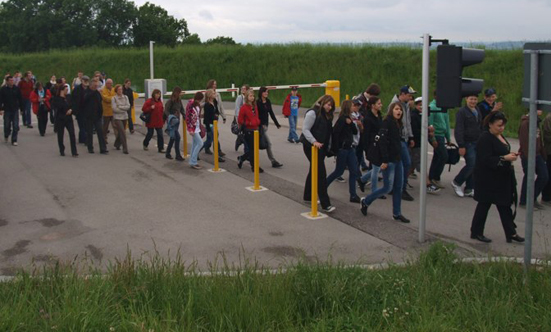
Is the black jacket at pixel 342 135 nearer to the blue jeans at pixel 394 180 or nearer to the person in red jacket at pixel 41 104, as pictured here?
the blue jeans at pixel 394 180

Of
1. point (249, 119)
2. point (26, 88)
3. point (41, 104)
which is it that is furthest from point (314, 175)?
point (26, 88)

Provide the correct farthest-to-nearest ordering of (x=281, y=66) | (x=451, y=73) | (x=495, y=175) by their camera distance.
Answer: (x=281, y=66) → (x=495, y=175) → (x=451, y=73)

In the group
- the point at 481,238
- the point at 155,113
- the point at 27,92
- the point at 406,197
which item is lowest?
the point at 481,238

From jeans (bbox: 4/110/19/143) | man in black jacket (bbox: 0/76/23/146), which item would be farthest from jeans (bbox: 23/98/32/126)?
man in black jacket (bbox: 0/76/23/146)

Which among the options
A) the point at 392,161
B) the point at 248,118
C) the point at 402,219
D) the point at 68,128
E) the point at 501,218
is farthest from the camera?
the point at 68,128

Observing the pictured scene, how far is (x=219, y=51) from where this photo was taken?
45.5 metres

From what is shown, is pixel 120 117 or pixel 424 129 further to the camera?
pixel 120 117

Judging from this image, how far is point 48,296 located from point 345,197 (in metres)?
6.60

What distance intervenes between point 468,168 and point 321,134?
294cm

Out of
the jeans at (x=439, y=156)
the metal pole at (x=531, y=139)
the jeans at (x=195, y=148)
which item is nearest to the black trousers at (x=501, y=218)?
the metal pole at (x=531, y=139)

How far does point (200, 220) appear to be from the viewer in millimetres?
9992

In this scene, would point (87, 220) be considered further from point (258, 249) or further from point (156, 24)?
point (156, 24)

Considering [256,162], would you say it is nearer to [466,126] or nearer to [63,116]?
[466,126]

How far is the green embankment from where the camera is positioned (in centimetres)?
3005
